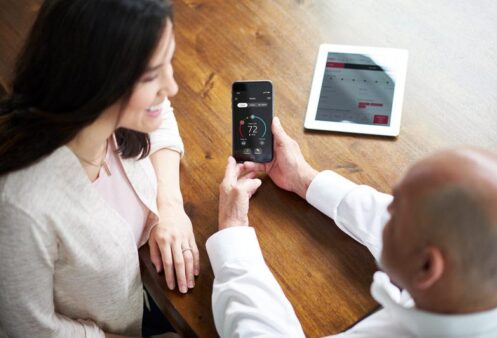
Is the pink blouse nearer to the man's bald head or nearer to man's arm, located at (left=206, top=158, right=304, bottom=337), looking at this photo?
man's arm, located at (left=206, top=158, right=304, bottom=337)

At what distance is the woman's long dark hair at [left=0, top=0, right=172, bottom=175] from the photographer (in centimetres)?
101

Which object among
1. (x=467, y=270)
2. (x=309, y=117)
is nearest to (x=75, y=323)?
(x=309, y=117)

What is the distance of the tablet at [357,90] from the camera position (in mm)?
1431

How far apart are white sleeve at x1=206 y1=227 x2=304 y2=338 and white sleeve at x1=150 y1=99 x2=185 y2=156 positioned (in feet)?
0.76

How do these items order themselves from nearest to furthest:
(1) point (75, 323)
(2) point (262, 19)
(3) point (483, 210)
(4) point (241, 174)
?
(3) point (483, 210)
(1) point (75, 323)
(4) point (241, 174)
(2) point (262, 19)

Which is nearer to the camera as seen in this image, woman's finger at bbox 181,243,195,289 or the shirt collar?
the shirt collar

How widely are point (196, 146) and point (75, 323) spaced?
42 cm

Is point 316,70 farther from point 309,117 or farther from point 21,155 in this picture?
point 21,155

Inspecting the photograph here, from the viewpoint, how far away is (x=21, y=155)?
107cm

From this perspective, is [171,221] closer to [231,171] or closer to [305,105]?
[231,171]

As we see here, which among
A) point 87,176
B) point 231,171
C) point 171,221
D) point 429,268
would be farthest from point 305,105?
point 429,268

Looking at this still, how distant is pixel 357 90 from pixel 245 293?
551 mm

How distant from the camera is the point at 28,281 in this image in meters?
1.13

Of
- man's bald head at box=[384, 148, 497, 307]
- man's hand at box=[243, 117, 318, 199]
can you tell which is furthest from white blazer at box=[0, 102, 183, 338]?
man's bald head at box=[384, 148, 497, 307]
